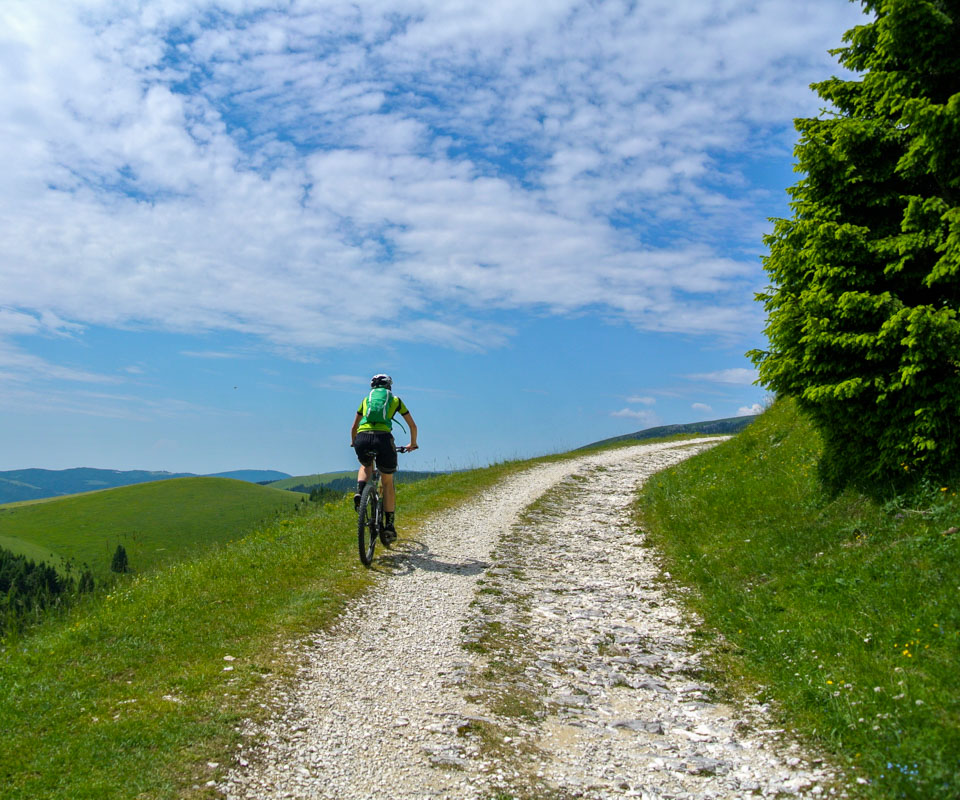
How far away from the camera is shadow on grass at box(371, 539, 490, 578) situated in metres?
12.5

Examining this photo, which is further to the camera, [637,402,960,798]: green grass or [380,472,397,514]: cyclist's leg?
[380,472,397,514]: cyclist's leg

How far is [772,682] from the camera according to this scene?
7414 millimetres

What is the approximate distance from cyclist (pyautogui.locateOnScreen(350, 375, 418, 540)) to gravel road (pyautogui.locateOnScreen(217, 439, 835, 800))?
1.89 meters

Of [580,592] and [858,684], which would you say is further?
[580,592]

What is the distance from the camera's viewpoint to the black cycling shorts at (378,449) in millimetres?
12422

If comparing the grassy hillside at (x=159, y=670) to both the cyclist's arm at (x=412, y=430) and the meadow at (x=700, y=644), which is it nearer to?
the meadow at (x=700, y=644)

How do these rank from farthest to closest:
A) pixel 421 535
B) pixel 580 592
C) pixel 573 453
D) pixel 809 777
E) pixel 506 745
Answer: pixel 573 453 → pixel 421 535 → pixel 580 592 → pixel 506 745 → pixel 809 777

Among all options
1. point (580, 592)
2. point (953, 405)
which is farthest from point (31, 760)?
point (953, 405)

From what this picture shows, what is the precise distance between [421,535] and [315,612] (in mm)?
6027

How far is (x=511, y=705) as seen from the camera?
706 centimetres

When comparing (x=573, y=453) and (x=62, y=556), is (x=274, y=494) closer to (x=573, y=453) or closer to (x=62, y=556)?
(x=62, y=556)

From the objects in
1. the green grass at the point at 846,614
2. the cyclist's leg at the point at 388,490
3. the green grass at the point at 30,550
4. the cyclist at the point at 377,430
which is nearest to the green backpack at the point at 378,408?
the cyclist at the point at 377,430

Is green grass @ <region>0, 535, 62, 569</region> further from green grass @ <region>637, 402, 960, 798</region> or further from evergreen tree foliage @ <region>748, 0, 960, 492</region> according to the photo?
evergreen tree foliage @ <region>748, 0, 960, 492</region>

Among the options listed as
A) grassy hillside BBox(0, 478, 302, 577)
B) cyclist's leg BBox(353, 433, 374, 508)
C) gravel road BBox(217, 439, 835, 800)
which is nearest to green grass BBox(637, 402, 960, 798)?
gravel road BBox(217, 439, 835, 800)
